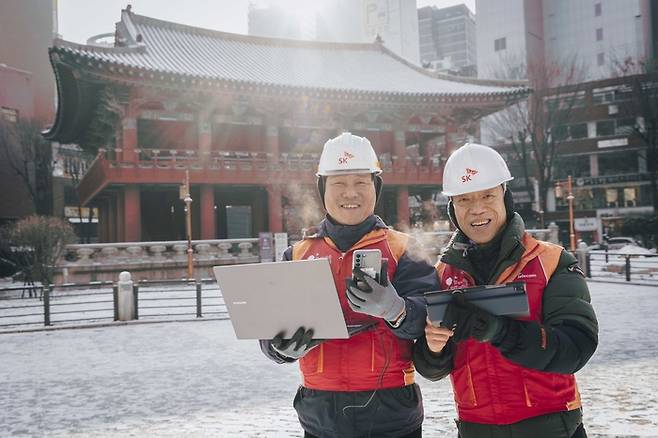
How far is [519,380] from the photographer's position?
2.17m

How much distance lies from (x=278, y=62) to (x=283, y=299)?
27.9 meters

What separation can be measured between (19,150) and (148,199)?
13.2 meters

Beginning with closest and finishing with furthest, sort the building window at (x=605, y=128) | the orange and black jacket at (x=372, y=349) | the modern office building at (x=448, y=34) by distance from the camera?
1. the orange and black jacket at (x=372, y=349)
2. the building window at (x=605, y=128)
3. the modern office building at (x=448, y=34)

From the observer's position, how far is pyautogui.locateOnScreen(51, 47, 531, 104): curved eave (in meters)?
19.5

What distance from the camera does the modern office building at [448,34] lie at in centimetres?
10112

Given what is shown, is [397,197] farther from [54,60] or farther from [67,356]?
[67,356]

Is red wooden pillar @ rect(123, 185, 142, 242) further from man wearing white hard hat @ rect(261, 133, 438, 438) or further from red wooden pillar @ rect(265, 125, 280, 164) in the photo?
man wearing white hard hat @ rect(261, 133, 438, 438)

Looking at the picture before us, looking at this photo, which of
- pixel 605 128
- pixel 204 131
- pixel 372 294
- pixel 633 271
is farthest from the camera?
pixel 605 128

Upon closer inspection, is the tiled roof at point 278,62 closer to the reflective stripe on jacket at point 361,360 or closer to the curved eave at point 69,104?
the curved eave at point 69,104

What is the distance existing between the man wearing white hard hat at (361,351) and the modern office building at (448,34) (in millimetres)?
103567

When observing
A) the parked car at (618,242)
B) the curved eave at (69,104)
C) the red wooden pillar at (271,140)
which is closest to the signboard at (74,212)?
the curved eave at (69,104)

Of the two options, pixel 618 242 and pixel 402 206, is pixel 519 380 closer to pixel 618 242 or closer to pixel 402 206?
pixel 402 206

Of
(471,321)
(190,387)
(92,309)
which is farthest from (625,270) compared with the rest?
(471,321)

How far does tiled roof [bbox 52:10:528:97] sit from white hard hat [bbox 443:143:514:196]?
20.6 meters
